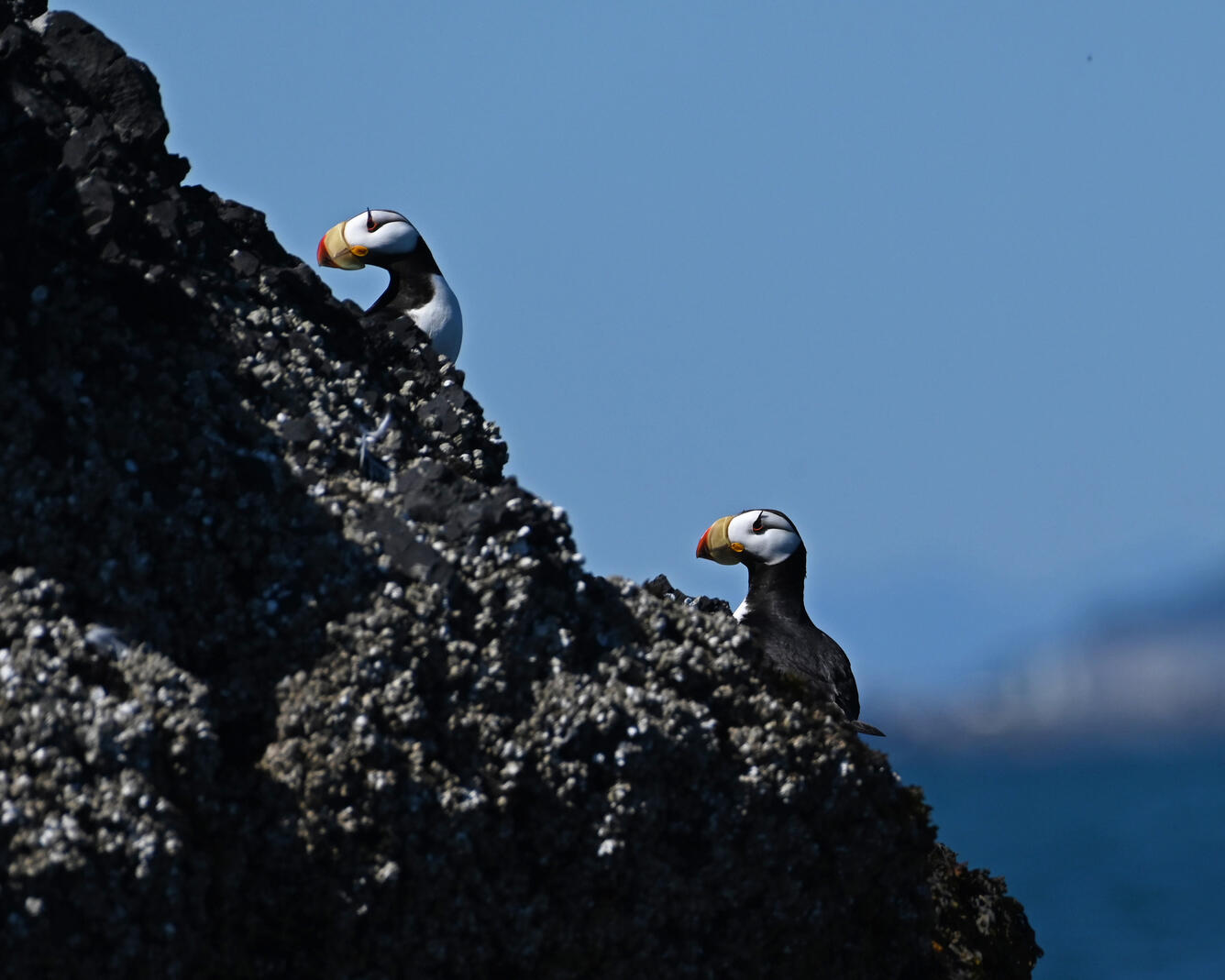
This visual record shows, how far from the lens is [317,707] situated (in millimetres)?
3254

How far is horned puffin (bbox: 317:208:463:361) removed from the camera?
859 centimetres

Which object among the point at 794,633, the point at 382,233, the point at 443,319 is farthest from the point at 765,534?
the point at 382,233

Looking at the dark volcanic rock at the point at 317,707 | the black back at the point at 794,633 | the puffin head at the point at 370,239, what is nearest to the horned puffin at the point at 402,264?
the puffin head at the point at 370,239

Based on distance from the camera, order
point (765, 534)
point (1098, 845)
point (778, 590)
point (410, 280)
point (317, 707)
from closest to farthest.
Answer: point (317, 707)
point (410, 280)
point (778, 590)
point (765, 534)
point (1098, 845)

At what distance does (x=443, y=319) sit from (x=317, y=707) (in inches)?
217

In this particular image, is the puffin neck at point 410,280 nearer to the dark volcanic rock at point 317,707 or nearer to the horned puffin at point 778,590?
the horned puffin at point 778,590

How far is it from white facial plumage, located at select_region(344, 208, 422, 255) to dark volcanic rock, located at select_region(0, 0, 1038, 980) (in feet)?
16.2

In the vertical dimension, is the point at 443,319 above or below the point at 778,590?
above

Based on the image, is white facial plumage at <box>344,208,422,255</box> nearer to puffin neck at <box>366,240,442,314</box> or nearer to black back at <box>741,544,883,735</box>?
puffin neck at <box>366,240,442,314</box>

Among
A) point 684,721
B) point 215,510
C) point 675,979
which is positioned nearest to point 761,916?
point 675,979

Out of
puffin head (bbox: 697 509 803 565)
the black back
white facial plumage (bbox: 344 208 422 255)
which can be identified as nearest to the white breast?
white facial plumage (bbox: 344 208 422 255)

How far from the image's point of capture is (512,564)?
356 cm

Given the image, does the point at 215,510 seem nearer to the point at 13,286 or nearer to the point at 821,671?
the point at 13,286

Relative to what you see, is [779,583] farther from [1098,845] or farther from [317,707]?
[1098,845]
